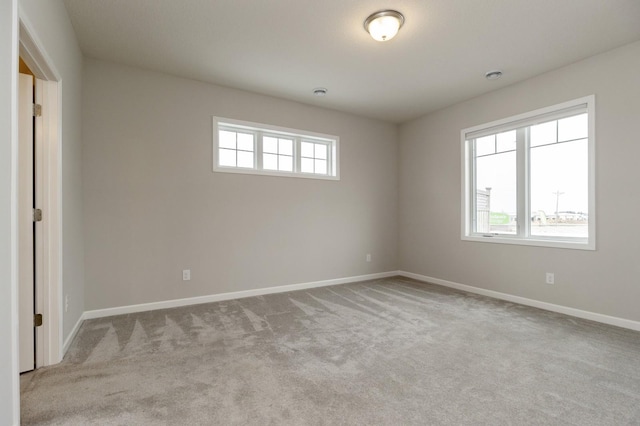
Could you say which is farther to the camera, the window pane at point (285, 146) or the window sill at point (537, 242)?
the window pane at point (285, 146)

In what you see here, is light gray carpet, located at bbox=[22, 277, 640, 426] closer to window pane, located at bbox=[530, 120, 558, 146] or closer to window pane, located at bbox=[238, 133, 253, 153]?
window pane, located at bbox=[530, 120, 558, 146]

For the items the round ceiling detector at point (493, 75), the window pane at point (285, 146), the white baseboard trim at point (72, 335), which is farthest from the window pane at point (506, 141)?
the white baseboard trim at point (72, 335)

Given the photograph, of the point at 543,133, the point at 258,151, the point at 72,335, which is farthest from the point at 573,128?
the point at 72,335

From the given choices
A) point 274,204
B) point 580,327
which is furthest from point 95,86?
point 580,327

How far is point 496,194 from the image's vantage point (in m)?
4.30


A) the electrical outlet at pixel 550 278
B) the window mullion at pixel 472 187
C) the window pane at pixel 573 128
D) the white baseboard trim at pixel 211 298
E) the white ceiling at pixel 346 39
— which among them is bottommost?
the white baseboard trim at pixel 211 298

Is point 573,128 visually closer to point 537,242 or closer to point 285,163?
point 537,242

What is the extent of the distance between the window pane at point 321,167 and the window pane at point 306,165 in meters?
0.11

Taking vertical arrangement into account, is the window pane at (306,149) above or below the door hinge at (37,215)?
above

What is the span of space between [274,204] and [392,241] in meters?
2.31

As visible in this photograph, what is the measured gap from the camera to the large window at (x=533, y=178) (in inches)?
135

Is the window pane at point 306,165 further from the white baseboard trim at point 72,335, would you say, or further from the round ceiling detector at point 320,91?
the white baseboard trim at point 72,335

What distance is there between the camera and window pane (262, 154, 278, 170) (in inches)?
174

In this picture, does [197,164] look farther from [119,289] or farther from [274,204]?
[119,289]
